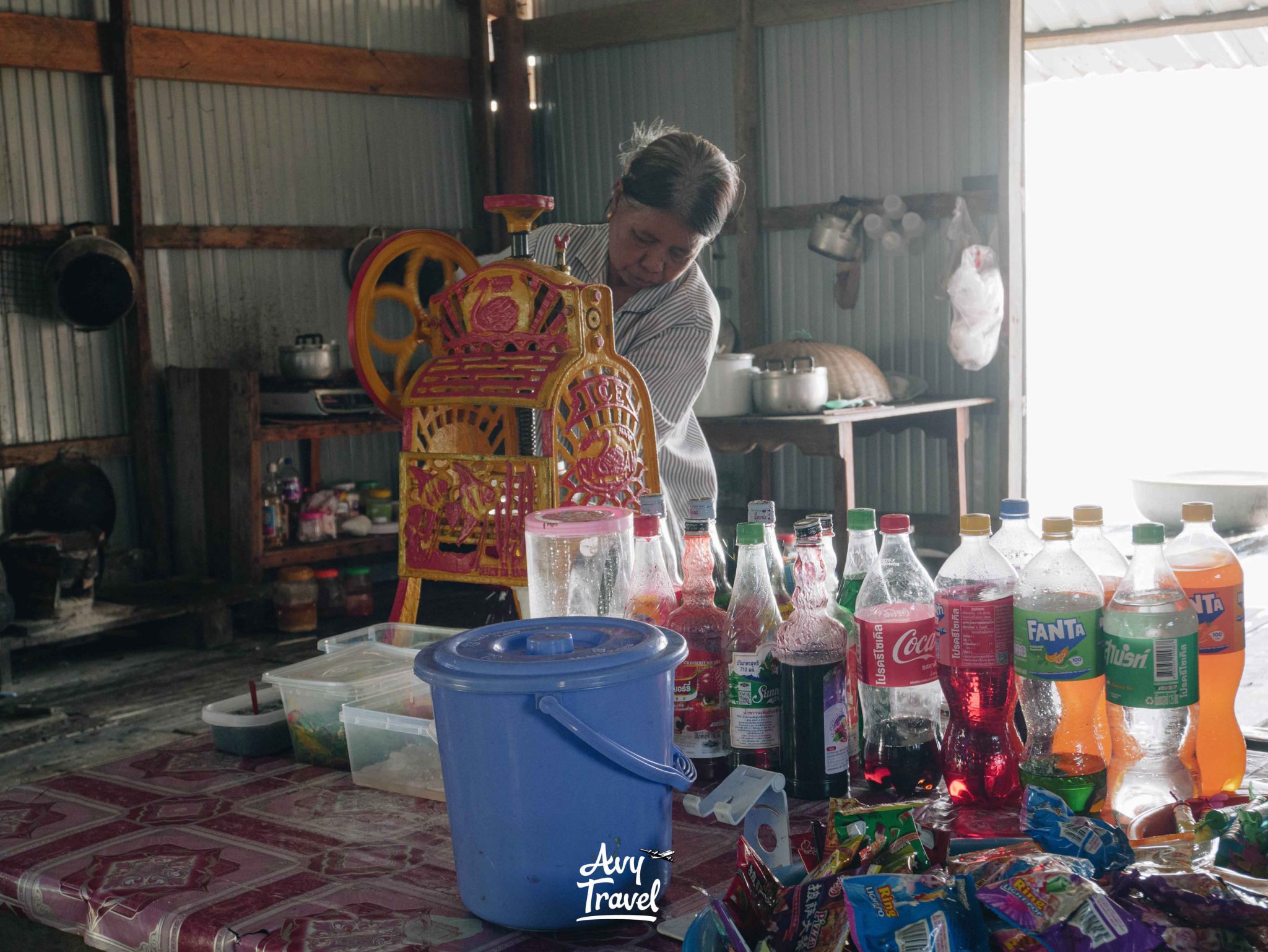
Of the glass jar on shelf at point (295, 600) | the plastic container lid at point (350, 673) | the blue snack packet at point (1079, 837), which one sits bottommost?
the glass jar on shelf at point (295, 600)

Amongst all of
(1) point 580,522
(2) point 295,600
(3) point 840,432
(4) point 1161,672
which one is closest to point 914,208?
(3) point 840,432

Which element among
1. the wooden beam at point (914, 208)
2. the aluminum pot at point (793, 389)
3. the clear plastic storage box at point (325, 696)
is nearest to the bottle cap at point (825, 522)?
the clear plastic storage box at point (325, 696)

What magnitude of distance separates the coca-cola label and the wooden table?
3737mm

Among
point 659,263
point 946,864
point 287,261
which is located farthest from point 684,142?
point 287,261

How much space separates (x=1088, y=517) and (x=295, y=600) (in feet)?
15.6

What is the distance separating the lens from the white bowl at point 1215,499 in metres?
6.69

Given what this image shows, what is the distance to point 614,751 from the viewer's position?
1201 millimetres

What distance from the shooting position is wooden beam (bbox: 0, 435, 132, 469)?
213 inches

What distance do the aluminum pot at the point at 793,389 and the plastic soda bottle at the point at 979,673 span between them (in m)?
3.90

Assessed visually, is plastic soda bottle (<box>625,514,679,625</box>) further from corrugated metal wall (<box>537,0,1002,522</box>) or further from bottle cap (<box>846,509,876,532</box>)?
corrugated metal wall (<box>537,0,1002,522</box>)

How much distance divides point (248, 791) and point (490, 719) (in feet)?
2.09

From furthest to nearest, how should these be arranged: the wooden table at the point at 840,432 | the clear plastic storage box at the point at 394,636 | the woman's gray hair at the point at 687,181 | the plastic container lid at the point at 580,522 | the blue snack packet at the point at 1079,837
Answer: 1. the wooden table at the point at 840,432
2. the woman's gray hair at the point at 687,181
3. the clear plastic storage box at the point at 394,636
4. the plastic container lid at the point at 580,522
5. the blue snack packet at the point at 1079,837

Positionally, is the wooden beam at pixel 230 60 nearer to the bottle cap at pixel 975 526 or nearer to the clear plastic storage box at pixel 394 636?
the clear plastic storage box at pixel 394 636

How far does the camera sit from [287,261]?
21.4 ft
